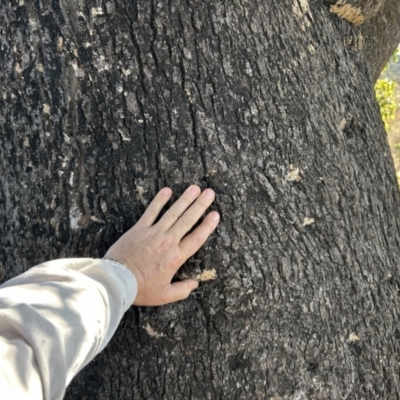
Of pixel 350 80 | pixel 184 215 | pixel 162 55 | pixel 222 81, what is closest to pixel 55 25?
pixel 162 55

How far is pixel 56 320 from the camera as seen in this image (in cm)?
150

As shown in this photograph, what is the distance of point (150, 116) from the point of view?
77.5 inches

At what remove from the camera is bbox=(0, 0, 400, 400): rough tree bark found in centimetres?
196

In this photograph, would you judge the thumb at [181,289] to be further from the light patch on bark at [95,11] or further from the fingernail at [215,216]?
the light patch on bark at [95,11]

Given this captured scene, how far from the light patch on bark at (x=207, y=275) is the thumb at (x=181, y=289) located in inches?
1.1

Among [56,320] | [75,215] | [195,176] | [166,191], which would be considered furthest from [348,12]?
[56,320]

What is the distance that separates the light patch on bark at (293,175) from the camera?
2.08m

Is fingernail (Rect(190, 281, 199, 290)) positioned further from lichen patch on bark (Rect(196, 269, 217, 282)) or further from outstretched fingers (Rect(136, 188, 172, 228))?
outstretched fingers (Rect(136, 188, 172, 228))

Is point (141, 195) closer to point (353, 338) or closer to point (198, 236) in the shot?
point (198, 236)

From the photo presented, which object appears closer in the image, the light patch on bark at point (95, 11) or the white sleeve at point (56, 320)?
the white sleeve at point (56, 320)

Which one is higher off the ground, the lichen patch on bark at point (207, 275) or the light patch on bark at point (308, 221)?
the light patch on bark at point (308, 221)

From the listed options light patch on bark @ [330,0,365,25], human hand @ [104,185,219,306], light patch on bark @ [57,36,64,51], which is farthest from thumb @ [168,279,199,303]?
light patch on bark @ [330,0,365,25]

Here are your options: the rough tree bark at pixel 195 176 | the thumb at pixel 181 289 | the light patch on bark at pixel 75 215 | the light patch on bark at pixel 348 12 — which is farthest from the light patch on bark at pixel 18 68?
the light patch on bark at pixel 348 12

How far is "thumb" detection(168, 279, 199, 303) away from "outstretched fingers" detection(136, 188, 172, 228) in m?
0.24
